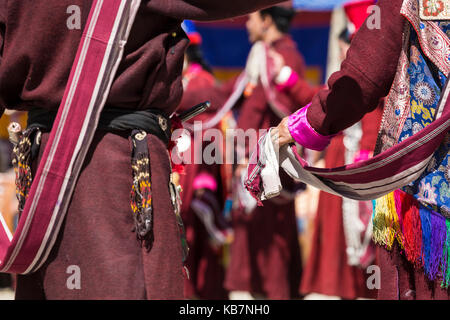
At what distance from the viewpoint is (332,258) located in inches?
226

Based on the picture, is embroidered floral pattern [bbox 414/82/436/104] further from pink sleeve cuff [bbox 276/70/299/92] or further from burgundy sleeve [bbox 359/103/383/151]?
pink sleeve cuff [bbox 276/70/299/92]

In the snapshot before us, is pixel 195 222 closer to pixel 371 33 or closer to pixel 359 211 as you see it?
Answer: pixel 359 211

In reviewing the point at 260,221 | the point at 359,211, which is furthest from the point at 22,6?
the point at 260,221

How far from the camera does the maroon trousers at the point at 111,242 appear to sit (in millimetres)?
2318

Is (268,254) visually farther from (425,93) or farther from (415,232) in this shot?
(425,93)

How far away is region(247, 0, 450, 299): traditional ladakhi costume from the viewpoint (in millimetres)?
2490

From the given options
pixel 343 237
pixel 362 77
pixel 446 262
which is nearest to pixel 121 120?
pixel 362 77

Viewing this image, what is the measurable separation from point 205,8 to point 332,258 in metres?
3.56

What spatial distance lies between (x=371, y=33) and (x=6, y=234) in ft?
4.49

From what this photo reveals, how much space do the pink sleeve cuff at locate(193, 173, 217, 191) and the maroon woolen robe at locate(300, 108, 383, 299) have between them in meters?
0.85

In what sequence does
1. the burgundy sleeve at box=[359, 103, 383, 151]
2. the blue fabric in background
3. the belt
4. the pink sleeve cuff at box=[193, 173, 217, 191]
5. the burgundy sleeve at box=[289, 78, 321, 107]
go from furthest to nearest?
the blue fabric in background → the pink sleeve cuff at box=[193, 173, 217, 191] → the burgundy sleeve at box=[289, 78, 321, 107] → the burgundy sleeve at box=[359, 103, 383, 151] → the belt

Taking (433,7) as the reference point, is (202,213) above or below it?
below

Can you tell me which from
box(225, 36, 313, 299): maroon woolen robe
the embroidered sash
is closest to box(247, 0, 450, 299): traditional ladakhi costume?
the embroidered sash

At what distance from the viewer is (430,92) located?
2574 mm
